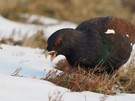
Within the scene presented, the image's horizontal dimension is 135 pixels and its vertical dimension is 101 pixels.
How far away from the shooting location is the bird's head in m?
6.25

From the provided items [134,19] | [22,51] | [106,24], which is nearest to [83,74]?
[106,24]

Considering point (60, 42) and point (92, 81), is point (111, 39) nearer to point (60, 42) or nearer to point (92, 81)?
point (60, 42)

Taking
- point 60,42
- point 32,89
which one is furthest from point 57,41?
point 32,89

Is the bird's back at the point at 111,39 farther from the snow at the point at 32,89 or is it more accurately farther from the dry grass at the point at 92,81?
the snow at the point at 32,89

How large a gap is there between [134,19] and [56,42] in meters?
8.88

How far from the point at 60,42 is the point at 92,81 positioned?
27.1 inches

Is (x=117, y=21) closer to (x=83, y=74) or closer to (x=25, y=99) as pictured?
(x=83, y=74)

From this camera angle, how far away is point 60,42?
635cm

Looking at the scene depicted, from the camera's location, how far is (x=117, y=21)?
6.96 meters

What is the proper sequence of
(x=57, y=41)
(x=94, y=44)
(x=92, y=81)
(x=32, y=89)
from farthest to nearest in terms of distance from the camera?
1. (x=94, y=44)
2. (x=57, y=41)
3. (x=92, y=81)
4. (x=32, y=89)

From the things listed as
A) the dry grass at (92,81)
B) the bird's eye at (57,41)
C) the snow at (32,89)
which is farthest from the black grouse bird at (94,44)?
the snow at (32,89)

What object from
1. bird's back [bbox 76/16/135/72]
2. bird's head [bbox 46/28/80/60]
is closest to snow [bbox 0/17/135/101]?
bird's head [bbox 46/28/80/60]

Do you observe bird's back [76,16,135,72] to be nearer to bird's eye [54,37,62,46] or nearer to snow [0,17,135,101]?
bird's eye [54,37,62,46]

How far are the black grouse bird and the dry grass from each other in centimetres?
12
